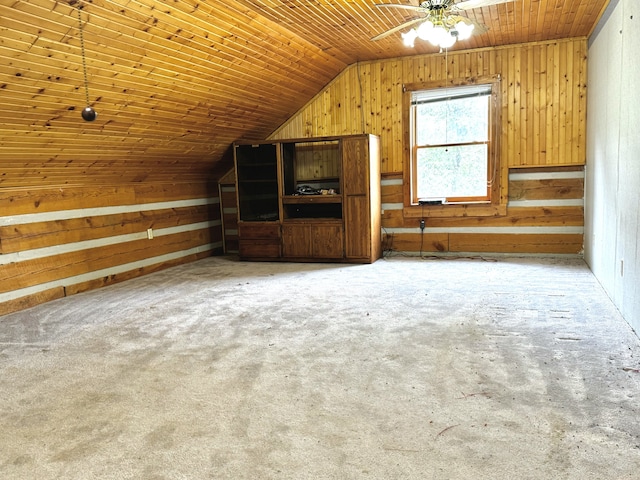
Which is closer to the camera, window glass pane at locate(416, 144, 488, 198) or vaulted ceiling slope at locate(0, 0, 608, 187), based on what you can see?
vaulted ceiling slope at locate(0, 0, 608, 187)

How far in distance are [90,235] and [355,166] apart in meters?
3.16

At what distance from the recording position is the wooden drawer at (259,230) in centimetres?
643

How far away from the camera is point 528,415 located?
2.18 metres

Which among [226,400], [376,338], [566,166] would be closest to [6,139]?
[226,400]

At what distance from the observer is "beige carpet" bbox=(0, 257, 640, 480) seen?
1.91 metres

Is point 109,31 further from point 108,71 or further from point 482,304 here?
point 482,304

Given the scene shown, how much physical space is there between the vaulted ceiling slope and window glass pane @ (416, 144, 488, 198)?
128cm

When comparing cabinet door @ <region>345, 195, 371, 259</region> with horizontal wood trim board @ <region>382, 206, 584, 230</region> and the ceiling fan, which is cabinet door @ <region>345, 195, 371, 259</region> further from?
the ceiling fan

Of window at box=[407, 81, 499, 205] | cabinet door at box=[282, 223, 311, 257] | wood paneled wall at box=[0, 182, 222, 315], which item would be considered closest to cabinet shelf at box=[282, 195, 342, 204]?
cabinet door at box=[282, 223, 311, 257]

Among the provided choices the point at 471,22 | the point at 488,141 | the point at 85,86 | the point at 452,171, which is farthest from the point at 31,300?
the point at 488,141

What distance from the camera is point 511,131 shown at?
5969 millimetres

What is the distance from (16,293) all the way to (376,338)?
338 cm

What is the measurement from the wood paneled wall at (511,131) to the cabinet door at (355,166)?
649 millimetres

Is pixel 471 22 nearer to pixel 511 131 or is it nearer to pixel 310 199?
pixel 511 131
